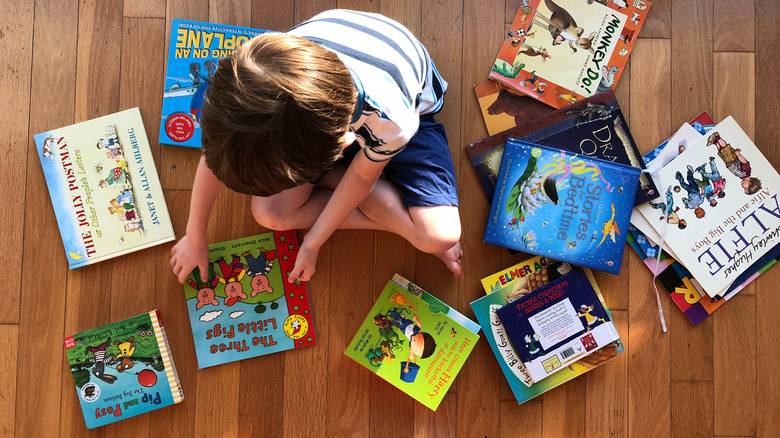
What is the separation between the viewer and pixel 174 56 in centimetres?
102

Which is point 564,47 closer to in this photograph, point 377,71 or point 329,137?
point 377,71

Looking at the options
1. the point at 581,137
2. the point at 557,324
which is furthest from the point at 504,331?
the point at 581,137

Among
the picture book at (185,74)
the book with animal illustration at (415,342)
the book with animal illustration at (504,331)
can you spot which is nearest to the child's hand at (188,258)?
the picture book at (185,74)

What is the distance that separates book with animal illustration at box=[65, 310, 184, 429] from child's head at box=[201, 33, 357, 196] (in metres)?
0.52

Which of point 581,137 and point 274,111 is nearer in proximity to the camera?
point 274,111

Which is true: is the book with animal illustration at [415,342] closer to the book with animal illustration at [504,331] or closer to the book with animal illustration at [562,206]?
the book with animal illustration at [504,331]

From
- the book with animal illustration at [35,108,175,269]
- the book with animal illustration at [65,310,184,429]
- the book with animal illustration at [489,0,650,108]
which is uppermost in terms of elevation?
the book with animal illustration at [489,0,650,108]

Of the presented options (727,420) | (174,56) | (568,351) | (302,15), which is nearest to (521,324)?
(568,351)

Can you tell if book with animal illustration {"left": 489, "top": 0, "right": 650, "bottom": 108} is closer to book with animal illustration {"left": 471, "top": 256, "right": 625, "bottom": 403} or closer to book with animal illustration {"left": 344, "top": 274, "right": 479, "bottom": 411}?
book with animal illustration {"left": 471, "top": 256, "right": 625, "bottom": 403}

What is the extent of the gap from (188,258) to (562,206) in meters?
0.69

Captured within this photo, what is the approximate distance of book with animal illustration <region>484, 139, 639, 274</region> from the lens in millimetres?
1024

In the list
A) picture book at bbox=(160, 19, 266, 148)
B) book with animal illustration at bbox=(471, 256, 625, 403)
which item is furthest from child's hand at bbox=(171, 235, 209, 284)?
book with animal illustration at bbox=(471, 256, 625, 403)

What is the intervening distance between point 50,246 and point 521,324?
88cm

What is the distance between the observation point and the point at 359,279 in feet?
3.47
